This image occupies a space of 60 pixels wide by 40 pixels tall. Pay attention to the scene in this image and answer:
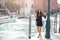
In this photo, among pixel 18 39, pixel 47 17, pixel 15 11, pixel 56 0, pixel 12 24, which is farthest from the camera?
pixel 12 24

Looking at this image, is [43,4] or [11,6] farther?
[11,6]

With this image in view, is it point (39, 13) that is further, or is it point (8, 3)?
point (8, 3)

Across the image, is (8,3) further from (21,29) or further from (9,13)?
(21,29)

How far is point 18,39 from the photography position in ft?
22.8

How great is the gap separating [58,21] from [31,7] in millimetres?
1168

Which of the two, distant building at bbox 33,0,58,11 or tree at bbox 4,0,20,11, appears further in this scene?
tree at bbox 4,0,20,11

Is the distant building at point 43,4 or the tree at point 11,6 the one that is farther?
the tree at point 11,6

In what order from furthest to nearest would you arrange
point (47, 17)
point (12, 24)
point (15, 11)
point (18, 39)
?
point (12, 24)
point (15, 11)
point (18, 39)
point (47, 17)

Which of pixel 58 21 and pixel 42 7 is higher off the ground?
pixel 42 7

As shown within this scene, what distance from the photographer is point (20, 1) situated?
805 centimetres

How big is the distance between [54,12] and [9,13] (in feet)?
5.77

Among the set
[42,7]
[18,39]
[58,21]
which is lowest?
[18,39]

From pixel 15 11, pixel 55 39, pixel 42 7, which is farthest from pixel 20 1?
pixel 55 39

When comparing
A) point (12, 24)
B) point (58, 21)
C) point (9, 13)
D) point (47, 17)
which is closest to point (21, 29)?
point (12, 24)
